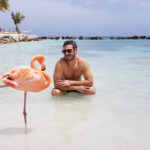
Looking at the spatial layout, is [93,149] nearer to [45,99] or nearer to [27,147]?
[27,147]

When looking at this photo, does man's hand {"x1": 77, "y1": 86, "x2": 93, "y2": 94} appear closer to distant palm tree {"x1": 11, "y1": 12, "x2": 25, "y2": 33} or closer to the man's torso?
the man's torso

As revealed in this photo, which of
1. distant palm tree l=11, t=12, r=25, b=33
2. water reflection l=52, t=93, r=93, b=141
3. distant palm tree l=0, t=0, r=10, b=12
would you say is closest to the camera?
water reflection l=52, t=93, r=93, b=141

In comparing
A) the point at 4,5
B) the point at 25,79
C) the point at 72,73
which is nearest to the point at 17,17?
the point at 4,5

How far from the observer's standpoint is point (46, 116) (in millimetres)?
3283

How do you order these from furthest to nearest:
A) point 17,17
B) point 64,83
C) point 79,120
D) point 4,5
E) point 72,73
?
point 17,17 → point 4,5 → point 72,73 → point 64,83 → point 79,120

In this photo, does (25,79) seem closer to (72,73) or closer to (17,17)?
(72,73)

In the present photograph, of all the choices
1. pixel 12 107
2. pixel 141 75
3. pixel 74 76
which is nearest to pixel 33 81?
pixel 12 107

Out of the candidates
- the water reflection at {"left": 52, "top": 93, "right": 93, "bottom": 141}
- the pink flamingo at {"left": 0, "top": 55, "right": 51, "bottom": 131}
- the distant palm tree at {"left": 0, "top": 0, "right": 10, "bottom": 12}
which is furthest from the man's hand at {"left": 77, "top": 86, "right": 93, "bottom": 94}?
the distant palm tree at {"left": 0, "top": 0, "right": 10, "bottom": 12}

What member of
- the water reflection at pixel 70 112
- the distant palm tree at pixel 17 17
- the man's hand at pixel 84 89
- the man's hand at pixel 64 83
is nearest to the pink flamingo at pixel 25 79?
the water reflection at pixel 70 112

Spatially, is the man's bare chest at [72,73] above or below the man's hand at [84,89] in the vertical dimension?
above

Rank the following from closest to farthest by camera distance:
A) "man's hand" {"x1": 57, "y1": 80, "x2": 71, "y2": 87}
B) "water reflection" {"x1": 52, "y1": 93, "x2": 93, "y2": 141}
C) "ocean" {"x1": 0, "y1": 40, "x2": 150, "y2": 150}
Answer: "ocean" {"x1": 0, "y1": 40, "x2": 150, "y2": 150}
"water reflection" {"x1": 52, "y1": 93, "x2": 93, "y2": 141}
"man's hand" {"x1": 57, "y1": 80, "x2": 71, "y2": 87}

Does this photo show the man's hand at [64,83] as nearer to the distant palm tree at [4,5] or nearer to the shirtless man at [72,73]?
the shirtless man at [72,73]

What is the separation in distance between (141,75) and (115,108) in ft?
10.3

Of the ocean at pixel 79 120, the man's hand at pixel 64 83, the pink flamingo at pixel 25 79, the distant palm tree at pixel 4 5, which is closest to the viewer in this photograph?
the pink flamingo at pixel 25 79
